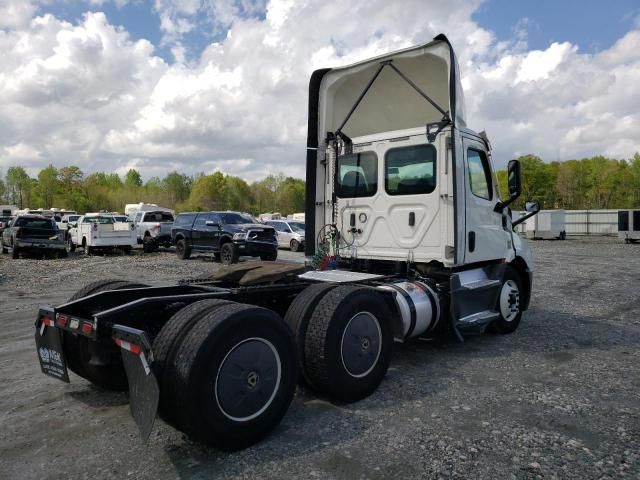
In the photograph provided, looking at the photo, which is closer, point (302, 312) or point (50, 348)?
point (50, 348)

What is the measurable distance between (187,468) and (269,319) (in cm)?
112

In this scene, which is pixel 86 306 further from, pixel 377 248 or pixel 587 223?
→ pixel 587 223

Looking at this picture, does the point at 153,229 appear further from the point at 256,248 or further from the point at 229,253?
the point at 256,248

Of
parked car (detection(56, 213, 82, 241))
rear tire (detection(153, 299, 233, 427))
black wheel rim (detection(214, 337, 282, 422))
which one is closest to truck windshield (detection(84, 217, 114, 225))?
parked car (detection(56, 213, 82, 241))

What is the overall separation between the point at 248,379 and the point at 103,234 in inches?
792

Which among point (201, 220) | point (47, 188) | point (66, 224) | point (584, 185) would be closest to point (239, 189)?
point (47, 188)

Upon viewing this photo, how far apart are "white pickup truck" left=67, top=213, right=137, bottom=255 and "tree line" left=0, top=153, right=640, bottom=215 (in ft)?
140

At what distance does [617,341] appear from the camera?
674cm

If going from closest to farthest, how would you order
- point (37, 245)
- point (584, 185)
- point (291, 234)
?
point (37, 245) < point (291, 234) < point (584, 185)

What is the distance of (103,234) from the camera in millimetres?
21625

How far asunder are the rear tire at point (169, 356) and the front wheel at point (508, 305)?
4.79m

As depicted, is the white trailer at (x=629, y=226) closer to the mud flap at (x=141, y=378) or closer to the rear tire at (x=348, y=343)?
the rear tire at (x=348, y=343)

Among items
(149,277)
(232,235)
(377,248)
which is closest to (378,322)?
(377,248)

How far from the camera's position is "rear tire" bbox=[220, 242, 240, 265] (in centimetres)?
1734
